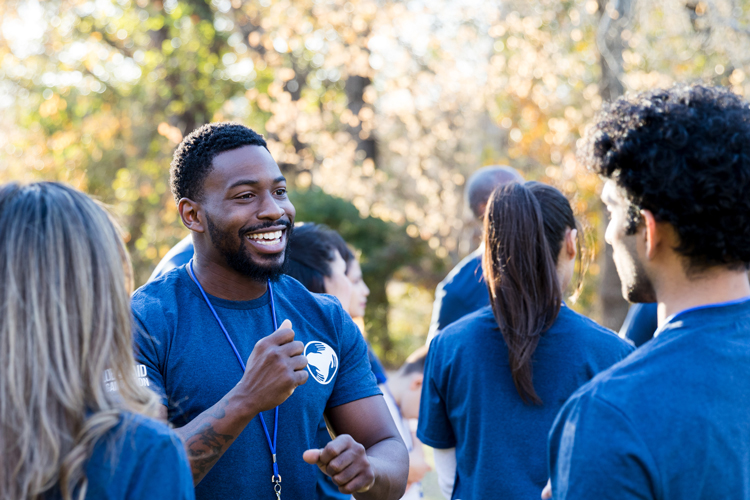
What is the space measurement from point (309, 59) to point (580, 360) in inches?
445

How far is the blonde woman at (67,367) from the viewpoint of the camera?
133 centimetres

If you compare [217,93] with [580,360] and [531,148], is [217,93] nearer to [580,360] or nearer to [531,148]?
[531,148]

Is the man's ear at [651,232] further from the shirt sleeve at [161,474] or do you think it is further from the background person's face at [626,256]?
the shirt sleeve at [161,474]

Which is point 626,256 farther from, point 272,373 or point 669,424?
point 272,373

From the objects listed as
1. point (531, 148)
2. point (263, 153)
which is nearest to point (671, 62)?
point (531, 148)

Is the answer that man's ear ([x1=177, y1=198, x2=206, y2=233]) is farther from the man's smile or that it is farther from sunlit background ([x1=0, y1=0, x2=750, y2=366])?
sunlit background ([x1=0, y1=0, x2=750, y2=366])

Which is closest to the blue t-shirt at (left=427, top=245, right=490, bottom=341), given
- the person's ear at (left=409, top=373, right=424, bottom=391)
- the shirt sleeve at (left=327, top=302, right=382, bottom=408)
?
the person's ear at (left=409, top=373, right=424, bottom=391)

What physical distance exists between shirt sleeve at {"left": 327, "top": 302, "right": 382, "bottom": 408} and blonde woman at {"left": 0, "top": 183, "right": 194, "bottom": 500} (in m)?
1.07

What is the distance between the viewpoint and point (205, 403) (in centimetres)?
222

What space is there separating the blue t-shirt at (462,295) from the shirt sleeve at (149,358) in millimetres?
2296

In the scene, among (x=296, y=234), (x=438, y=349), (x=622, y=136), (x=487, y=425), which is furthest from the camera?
(x=296, y=234)

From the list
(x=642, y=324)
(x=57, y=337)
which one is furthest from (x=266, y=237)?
(x=642, y=324)

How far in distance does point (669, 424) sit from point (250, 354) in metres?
1.29

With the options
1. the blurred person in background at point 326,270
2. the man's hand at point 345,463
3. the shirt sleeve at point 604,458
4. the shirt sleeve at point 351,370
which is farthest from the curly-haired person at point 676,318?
the blurred person in background at point 326,270
